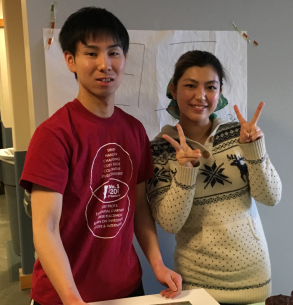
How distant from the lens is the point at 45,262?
715 mm

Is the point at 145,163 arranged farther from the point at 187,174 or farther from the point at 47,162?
the point at 47,162

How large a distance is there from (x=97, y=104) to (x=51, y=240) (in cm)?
36

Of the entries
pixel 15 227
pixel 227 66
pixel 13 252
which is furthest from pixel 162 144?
pixel 13 252

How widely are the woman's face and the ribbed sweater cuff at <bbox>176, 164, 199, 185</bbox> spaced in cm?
18

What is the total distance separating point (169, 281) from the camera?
88 centimetres

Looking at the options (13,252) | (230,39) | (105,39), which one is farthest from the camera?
(13,252)

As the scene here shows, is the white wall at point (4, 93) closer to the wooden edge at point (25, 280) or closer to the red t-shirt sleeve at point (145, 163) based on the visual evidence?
the wooden edge at point (25, 280)

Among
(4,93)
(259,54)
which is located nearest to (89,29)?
(259,54)

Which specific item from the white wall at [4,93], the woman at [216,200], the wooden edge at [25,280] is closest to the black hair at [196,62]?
the woman at [216,200]

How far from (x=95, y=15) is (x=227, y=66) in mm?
714

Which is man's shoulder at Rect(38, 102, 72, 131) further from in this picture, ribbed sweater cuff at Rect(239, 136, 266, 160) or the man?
ribbed sweater cuff at Rect(239, 136, 266, 160)

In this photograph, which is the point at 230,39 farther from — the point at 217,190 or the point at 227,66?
the point at 217,190

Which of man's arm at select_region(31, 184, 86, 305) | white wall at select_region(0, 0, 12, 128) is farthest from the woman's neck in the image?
white wall at select_region(0, 0, 12, 128)

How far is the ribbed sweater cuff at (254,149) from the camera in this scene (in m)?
0.93
